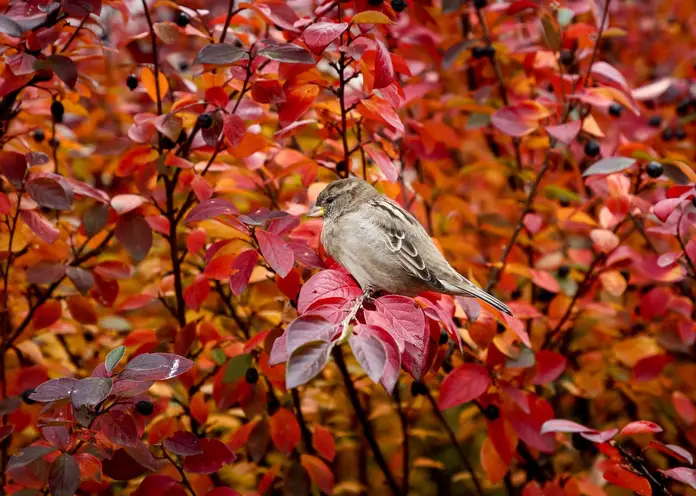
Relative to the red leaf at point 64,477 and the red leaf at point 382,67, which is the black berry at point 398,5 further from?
the red leaf at point 64,477

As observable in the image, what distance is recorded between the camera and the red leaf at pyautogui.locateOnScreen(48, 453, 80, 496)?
65.4 inches

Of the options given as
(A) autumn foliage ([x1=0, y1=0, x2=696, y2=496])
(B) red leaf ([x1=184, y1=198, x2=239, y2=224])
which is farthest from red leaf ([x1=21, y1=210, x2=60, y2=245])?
(B) red leaf ([x1=184, y1=198, x2=239, y2=224])

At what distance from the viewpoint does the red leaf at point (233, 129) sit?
82.6 inches

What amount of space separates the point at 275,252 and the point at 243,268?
17cm

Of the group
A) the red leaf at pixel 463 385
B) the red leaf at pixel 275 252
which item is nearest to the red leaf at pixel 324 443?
the red leaf at pixel 463 385

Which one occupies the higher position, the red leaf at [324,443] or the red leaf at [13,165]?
the red leaf at [13,165]

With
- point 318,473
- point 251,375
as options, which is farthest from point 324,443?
point 251,375

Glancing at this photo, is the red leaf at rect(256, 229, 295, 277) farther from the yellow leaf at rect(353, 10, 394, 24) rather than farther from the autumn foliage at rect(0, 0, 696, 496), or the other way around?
the yellow leaf at rect(353, 10, 394, 24)

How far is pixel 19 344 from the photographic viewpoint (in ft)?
8.65

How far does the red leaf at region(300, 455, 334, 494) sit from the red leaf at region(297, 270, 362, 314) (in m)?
0.88

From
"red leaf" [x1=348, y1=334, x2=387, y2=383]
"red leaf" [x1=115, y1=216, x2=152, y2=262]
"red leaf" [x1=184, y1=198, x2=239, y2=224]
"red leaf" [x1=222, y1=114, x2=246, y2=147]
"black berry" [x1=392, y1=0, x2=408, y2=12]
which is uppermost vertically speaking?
"black berry" [x1=392, y1=0, x2=408, y2=12]

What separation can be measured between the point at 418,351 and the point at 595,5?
2.11 m

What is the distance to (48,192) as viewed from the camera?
2.12 meters

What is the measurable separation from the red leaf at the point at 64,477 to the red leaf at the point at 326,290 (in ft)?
2.23
